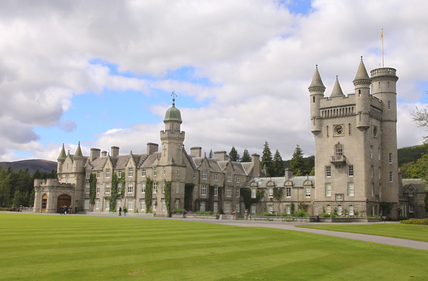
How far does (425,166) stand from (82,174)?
5827cm

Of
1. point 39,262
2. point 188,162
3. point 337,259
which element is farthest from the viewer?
point 188,162

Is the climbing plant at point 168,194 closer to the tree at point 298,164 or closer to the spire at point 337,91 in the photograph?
the spire at point 337,91

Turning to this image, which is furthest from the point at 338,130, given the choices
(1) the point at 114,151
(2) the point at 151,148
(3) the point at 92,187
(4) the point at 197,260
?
(4) the point at 197,260

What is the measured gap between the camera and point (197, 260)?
495 inches

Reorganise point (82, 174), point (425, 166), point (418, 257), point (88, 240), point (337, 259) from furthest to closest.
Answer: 1. point (82, 174)
2. point (425, 166)
3. point (88, 240)
4. point (418, 257)
5. point (337, 259)

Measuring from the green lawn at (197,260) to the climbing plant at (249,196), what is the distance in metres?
53.2

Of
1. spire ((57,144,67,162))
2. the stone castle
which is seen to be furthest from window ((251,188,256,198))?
spire ((57,144,67,162))

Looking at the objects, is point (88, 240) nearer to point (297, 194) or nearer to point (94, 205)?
point (297, 194)

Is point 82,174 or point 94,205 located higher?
point 82,174

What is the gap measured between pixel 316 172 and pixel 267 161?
37118 mm

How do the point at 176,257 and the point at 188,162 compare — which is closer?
the point at 176,257

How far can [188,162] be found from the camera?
65438 mm

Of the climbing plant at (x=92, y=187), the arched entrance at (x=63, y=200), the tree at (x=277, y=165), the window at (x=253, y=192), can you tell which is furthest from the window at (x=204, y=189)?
the tree at (x=277, y=165)

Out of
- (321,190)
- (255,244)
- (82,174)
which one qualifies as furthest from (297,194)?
(255,244)
